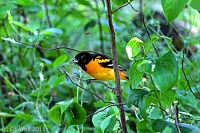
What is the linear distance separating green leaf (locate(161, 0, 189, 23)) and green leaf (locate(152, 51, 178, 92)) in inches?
6.9

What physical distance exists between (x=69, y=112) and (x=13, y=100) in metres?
1.81

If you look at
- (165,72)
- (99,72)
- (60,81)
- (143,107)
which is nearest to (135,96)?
(143,107)

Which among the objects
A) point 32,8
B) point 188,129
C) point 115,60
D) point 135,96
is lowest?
point 188,129

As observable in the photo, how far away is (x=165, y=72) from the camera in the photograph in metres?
1.06

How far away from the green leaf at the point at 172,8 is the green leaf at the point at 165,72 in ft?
0.58

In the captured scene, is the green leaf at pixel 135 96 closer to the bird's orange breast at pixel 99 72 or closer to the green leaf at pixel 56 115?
the green leaf at pixel 56 115

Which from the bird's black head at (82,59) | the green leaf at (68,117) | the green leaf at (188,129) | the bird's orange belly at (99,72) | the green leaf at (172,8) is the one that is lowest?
the green leaf at (188,129)

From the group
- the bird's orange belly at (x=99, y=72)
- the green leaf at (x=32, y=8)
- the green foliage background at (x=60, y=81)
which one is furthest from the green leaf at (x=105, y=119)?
the green leaf at (x=32, y=8)

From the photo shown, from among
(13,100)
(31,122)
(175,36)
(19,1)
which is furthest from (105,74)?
(175,36)

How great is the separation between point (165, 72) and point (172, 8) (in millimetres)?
196

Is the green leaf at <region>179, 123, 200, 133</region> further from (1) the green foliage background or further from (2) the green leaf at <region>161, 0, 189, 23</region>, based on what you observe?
(2) the green leaf at <region>161, 0, 189, 23</region>

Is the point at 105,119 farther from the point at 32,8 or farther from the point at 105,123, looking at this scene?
the point at 32,8

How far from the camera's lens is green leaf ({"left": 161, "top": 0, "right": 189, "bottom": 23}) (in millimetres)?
922

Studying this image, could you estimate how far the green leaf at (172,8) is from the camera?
3.03 feet
